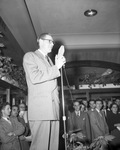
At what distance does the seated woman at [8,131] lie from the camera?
3025 mm

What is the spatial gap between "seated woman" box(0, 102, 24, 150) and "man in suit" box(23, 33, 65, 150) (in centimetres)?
197

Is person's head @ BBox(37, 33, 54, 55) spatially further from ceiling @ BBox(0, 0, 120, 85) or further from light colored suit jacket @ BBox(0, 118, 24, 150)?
light colored suit jacket @ BBox(0, 118, 24, 150)

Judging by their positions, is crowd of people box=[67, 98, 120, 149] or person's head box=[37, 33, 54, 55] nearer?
person's head box=[37, 33, 54, 55]

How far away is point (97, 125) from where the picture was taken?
153 inches

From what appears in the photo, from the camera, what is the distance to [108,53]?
4.57 m

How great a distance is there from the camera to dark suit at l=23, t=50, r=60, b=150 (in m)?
1.27

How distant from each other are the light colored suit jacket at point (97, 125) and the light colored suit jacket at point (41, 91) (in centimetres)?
277

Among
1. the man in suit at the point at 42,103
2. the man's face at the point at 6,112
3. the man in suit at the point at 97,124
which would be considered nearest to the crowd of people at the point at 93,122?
the man in suit at the point at 97,124

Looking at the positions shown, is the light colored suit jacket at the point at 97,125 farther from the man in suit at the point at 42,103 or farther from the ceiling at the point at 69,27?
the man in suit at the point at 42,103

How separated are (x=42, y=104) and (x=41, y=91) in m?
0.09

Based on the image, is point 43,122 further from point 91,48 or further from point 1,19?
point 91,48

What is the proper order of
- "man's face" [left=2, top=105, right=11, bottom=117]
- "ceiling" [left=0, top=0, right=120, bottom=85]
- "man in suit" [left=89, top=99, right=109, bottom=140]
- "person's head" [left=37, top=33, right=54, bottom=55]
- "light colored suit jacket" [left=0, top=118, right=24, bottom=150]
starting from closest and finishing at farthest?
"person's head" [left=37, top=33, right=54, bottom=55] < "ceiling" [left=0, top=0, right=120, bottom=85] < "light colored suit jacket" [left=0, top=118, right=24, bottom=150] < "man's face" [left=2, top=105, right=11, bottom=117] < "man in suit" [left=89, top=99, right=109, bottom=140]

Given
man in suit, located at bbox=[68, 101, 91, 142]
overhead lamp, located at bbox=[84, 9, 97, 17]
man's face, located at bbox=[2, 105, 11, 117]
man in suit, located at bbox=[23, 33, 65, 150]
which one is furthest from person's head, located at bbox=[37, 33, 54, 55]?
man in suit, located at bbox=[68, 101, 91, 142]

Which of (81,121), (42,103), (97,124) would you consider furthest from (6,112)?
(42,103)
